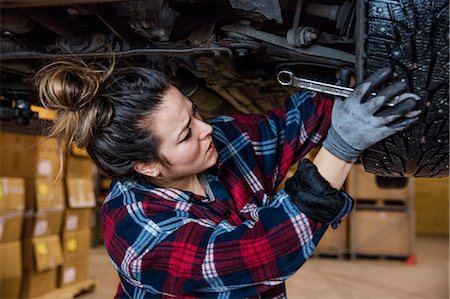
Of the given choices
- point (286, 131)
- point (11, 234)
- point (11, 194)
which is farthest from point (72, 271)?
point (286, 131)

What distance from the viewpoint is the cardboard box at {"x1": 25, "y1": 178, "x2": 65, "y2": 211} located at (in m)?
3.13

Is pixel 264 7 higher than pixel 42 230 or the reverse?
higher

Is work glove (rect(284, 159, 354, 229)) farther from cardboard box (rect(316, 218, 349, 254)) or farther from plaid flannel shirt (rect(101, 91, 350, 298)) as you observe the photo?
cardboard box (rect(316, 218, 349, 254))

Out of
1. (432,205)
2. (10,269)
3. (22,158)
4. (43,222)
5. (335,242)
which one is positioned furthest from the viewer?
(432,205)

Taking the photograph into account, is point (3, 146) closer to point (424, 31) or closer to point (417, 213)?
point (424, 31)

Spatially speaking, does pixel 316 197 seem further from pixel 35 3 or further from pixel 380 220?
pixel 380 220

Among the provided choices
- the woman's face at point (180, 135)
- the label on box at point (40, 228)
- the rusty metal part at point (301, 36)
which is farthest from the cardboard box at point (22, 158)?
the rusty metal part at point (301, 36)

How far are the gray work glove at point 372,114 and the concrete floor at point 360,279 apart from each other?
10.5 ft

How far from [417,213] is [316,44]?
752 centimetres

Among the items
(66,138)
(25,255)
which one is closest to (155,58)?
(66,138)

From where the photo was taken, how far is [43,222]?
3191mm

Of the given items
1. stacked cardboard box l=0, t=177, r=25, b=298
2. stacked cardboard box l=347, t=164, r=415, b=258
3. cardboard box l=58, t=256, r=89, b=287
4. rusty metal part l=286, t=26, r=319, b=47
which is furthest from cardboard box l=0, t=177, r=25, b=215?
stacked cardboard box l=347, t=164, r=415, b=258

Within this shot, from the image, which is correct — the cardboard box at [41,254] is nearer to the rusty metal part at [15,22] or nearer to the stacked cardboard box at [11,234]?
the stacked cardboard box at [11,234]

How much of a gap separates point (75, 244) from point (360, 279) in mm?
2587
